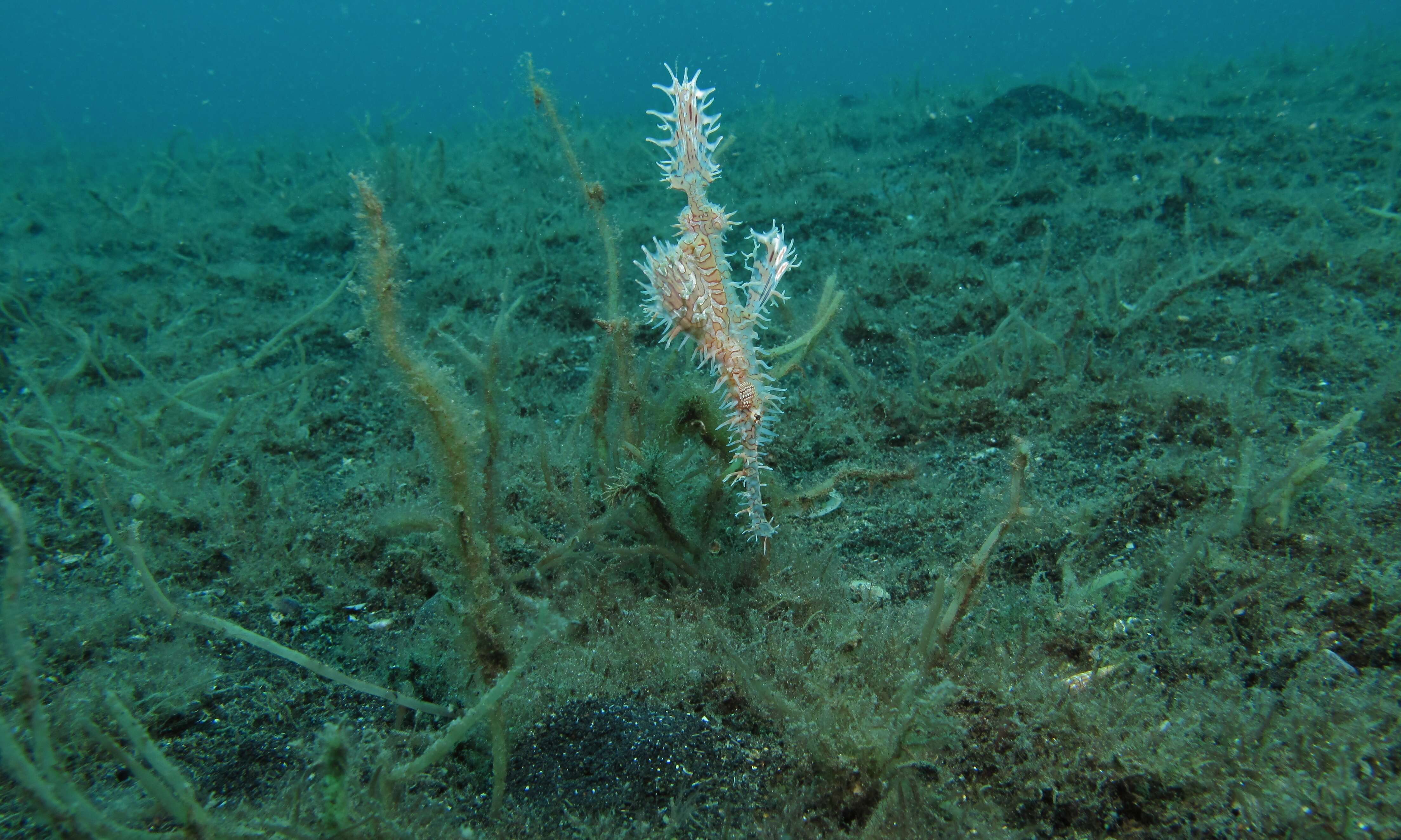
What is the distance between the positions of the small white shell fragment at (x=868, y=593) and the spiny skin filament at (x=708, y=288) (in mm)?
512

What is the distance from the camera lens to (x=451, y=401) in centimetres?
180

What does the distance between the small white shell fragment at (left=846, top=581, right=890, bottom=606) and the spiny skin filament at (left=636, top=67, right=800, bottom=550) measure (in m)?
0.51

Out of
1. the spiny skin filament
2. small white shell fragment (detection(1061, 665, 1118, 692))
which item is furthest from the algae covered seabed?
the spiny skin filament

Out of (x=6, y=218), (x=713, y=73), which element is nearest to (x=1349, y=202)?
(x=6, y=218)

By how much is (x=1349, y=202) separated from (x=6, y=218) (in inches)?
583

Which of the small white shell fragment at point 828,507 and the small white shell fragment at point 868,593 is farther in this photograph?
the small white shell fragment at point 828,507

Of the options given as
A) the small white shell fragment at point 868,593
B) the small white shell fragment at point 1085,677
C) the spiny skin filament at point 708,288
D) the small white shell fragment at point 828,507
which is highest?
the spiny skin filament at point 708,288

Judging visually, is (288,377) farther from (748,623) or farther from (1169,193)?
(1169,193)

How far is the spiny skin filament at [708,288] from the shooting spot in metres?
1.94

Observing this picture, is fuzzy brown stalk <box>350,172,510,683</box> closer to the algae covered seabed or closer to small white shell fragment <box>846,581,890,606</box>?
the algae covered seabed

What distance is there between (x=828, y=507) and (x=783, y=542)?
2.04ft

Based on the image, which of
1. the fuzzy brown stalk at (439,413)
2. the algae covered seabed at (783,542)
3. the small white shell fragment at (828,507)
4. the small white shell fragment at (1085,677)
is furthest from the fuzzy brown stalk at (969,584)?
the fuzzy brown stalk at (439,413)

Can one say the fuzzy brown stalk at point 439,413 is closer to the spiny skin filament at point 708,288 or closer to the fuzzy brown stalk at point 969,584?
the spiny skin filament at point 708,288

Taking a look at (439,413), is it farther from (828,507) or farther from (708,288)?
(828,507)
